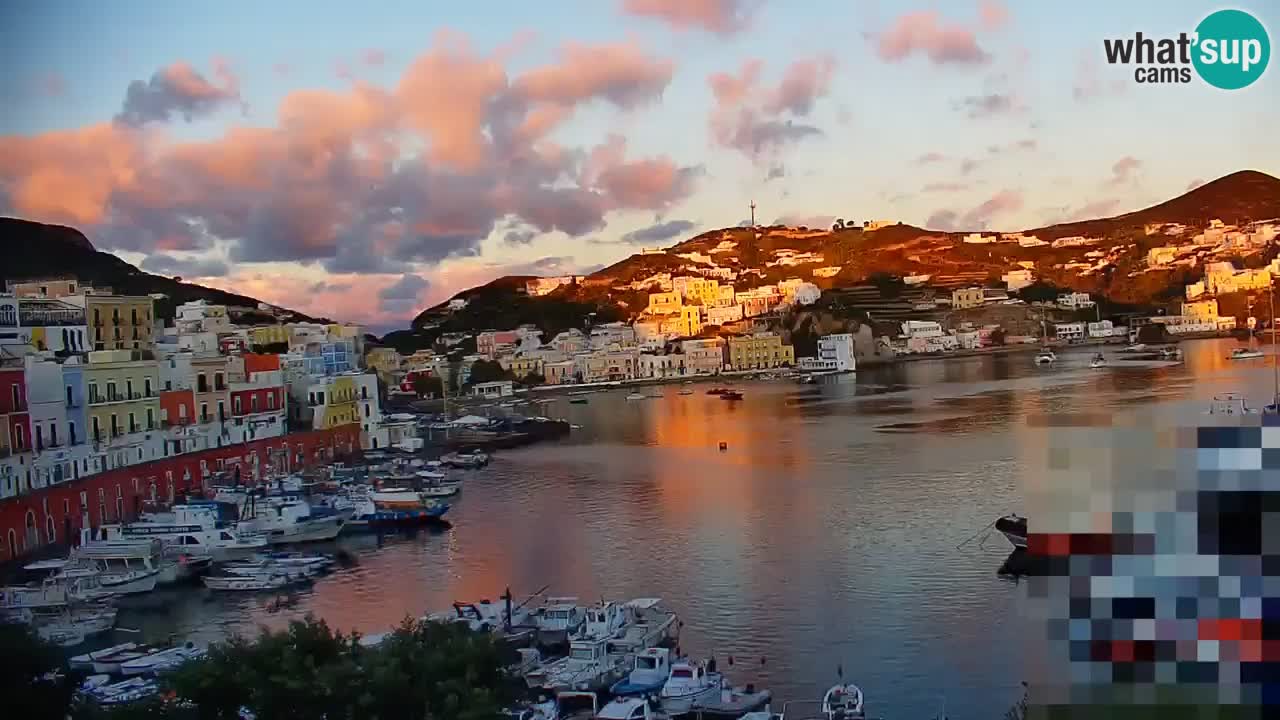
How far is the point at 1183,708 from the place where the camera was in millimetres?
1939

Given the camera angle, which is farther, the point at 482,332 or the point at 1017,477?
the point at 482,332

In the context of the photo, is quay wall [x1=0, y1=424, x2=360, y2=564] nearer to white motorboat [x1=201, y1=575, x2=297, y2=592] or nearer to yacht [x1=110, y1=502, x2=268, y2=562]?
yacht [x1=110, y1=502, x2=268, y2=562]

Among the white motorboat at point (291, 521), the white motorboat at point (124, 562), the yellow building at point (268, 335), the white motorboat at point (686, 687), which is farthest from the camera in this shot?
the yellow building at point (268, 335)

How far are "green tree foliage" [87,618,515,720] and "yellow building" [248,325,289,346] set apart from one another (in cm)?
754

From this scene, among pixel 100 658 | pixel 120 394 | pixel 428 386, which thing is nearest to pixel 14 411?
pixel 120 394

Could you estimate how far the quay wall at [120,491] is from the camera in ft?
15.9

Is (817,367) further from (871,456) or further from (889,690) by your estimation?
(889,690)

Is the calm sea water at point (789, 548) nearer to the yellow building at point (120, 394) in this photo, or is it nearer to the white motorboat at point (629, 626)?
the white motorboat at point (629, 626)

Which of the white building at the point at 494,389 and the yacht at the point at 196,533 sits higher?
the white building at the point at 494,389

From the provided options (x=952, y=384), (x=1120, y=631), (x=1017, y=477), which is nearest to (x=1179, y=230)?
(x=952, y=384)

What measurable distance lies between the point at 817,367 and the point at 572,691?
15887 mm

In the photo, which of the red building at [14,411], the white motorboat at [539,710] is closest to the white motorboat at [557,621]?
the white motorboat at [539,710]

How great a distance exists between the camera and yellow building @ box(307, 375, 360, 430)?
7.94 m

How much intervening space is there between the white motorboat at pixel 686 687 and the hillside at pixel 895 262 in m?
12.3
